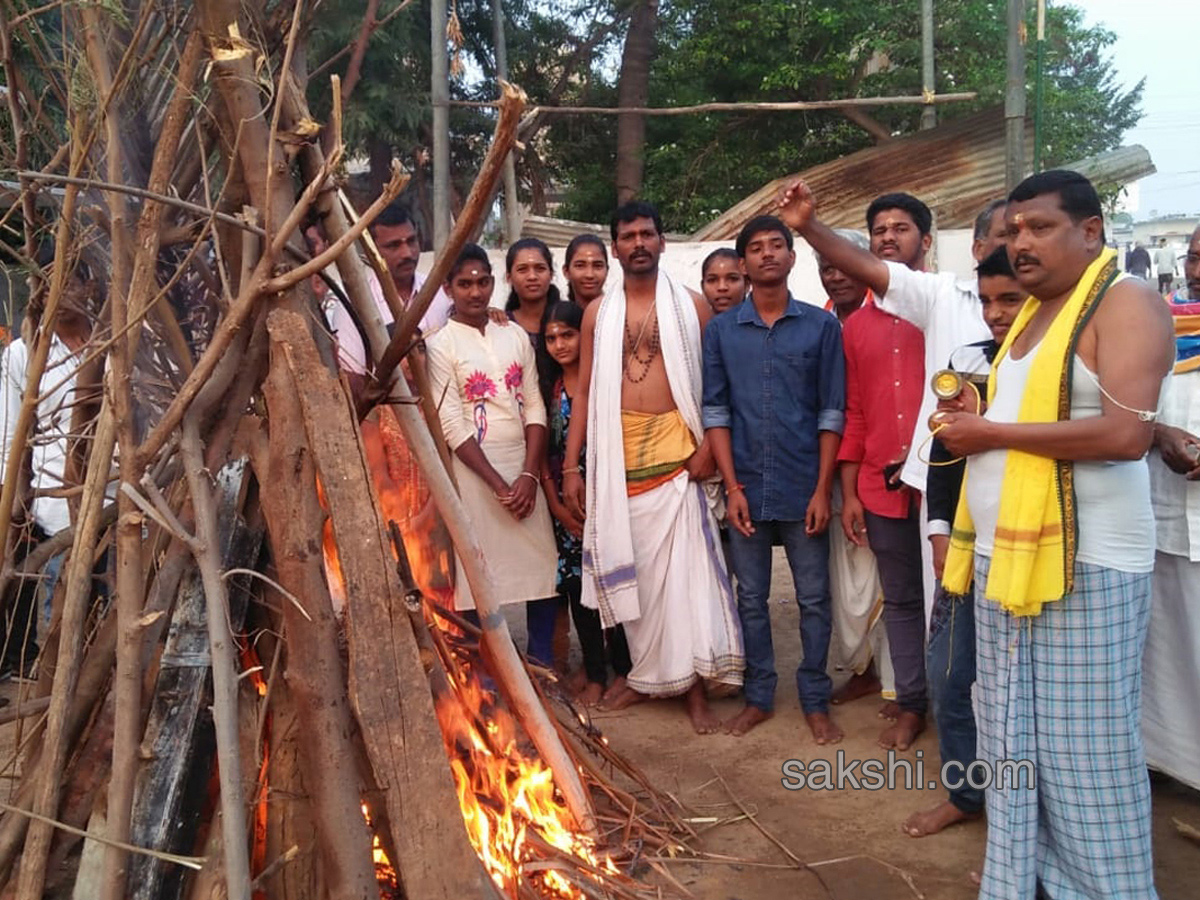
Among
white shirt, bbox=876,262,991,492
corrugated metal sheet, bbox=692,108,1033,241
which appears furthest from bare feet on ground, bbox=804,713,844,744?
corrugated metal sheet, bbox=692,108,1033,241

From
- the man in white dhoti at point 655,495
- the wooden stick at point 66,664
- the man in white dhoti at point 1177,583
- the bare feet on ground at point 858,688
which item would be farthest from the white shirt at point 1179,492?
the wooden stick at point 66,664

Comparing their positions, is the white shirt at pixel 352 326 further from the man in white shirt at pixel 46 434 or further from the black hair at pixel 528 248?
the man in white shirt at pixel 46 434

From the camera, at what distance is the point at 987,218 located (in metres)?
4.00

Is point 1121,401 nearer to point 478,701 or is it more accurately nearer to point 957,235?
point 478,701

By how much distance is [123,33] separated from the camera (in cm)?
266

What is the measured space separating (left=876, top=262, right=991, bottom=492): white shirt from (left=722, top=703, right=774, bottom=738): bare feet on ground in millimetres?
1302

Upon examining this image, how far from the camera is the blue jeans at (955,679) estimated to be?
3.24 metres

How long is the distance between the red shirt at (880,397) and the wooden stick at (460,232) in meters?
2.23

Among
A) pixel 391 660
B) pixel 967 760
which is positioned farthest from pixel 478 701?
pixel 967 760

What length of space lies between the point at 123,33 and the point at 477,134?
12.4 meters

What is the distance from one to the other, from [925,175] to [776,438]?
368 inches

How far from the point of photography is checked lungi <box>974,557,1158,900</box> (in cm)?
268

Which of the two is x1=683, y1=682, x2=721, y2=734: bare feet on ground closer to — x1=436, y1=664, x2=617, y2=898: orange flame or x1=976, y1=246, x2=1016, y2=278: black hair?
x1=436, y1=664, x2=617, y2=898: orange flame

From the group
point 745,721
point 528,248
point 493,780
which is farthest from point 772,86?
point 493,780
